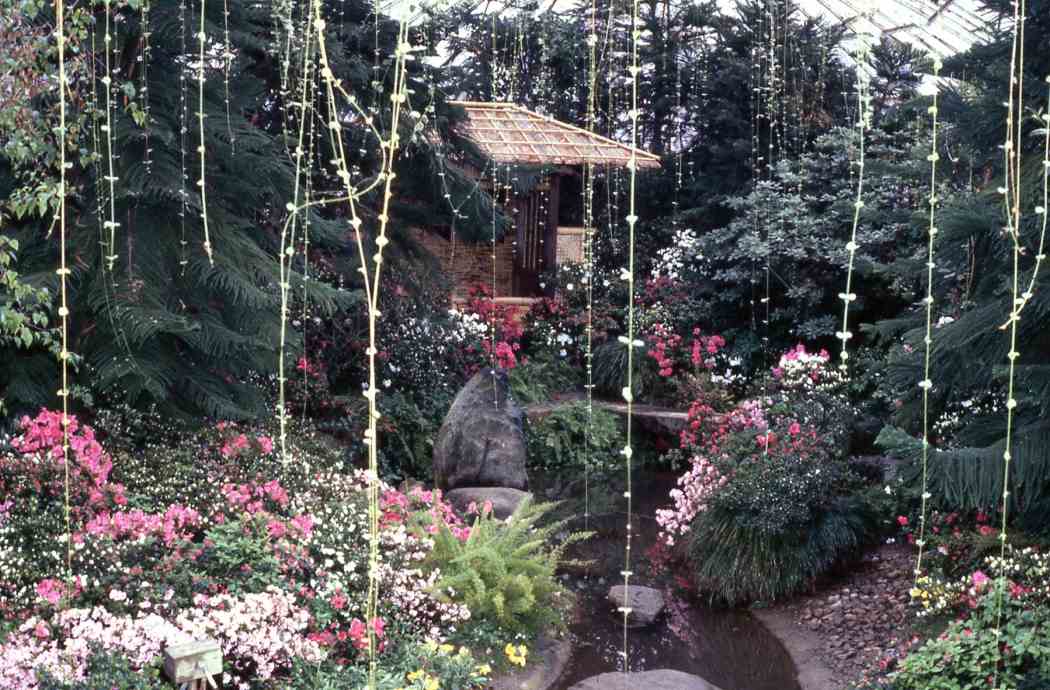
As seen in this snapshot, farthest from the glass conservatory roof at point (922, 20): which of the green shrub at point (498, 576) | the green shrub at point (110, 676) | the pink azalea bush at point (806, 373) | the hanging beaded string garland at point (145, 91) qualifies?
the green shrub at point (110, 676)

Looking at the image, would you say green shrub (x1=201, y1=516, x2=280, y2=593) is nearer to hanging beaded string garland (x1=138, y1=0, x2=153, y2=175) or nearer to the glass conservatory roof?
hanging beaded string garland (x1=138, y1=0, x2=153, y2=175)

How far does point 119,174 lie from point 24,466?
1726mm

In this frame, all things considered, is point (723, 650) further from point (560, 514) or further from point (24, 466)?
point (24, 466)

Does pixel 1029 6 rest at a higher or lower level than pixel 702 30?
lower

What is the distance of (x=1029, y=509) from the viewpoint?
4.59m

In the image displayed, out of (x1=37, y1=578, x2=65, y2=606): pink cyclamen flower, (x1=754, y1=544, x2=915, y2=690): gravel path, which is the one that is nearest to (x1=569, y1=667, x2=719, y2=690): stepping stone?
(x1=754, y1=544, x2=915, y2=690): gravel path

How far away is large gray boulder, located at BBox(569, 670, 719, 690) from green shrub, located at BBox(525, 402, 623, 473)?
5001 millimetres

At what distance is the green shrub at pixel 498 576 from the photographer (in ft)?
17.7

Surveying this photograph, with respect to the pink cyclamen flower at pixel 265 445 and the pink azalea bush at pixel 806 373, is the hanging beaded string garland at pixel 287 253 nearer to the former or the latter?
the pink cyclamen flower at pixel 265 445

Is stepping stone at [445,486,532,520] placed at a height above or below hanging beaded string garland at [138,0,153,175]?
below

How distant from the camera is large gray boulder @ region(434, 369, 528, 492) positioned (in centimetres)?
794

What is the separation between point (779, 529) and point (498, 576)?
1.81 m

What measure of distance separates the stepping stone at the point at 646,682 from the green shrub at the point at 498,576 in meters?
0.61

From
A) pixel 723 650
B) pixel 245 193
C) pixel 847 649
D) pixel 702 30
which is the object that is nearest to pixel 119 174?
pixel 245 193
